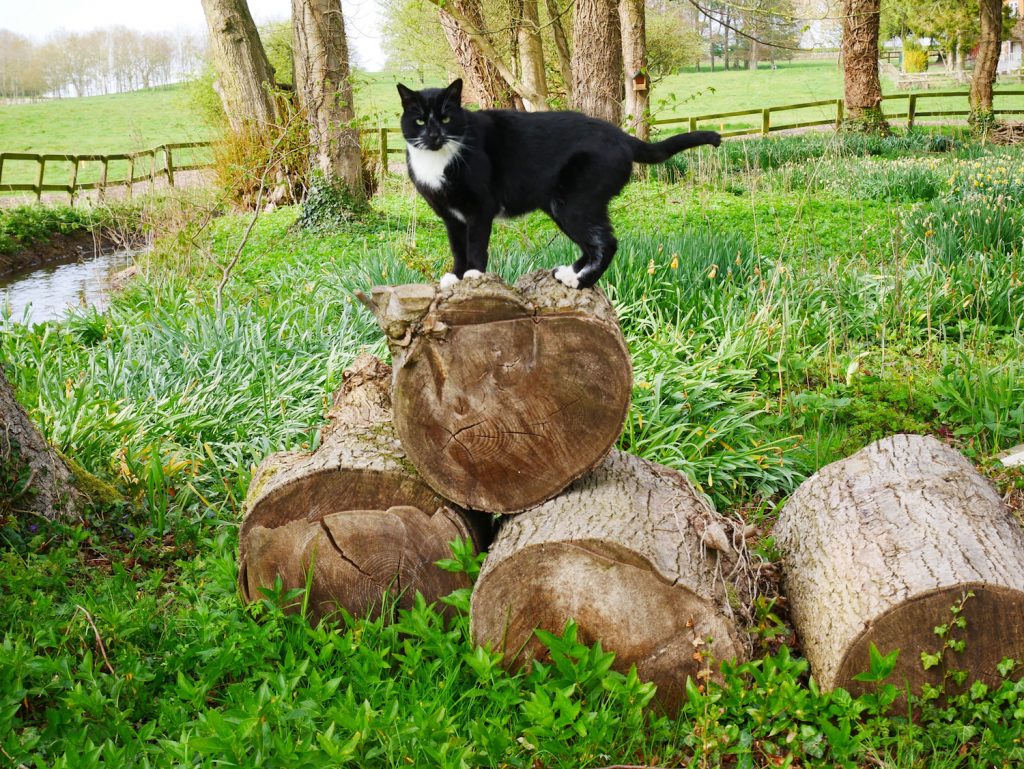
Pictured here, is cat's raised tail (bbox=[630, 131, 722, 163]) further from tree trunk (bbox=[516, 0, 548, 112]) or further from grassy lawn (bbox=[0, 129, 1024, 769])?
tree trunk (bbox=[516, 0, 548, 112])

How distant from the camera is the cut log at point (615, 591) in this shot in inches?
98.0

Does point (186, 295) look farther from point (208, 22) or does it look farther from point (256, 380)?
point (208, 22)

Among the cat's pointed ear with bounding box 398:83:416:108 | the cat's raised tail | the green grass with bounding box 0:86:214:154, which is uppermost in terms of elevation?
the green grass with bounding box 0:86:214:154

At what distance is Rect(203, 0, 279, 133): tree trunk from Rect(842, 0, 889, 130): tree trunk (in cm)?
1081

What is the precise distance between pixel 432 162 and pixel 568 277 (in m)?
0.65

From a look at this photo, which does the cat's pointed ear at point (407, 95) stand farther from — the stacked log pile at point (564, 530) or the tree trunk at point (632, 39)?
the tree trunk at point (632, 39)

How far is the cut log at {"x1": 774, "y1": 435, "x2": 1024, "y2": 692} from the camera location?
236cm

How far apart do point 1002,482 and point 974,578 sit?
1.79m

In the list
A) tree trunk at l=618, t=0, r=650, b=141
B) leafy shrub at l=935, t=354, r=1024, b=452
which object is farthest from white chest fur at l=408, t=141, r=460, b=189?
tree trunk at l=618, t=0, r=650, b=141

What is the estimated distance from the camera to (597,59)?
1072cm

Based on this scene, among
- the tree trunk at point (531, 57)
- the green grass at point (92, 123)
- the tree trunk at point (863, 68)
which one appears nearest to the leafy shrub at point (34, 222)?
the tree trunk at point (531, 57)

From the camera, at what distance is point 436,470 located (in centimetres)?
271

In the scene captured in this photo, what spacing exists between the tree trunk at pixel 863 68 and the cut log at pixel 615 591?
16.1 m

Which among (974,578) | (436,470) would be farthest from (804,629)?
(436,470)
